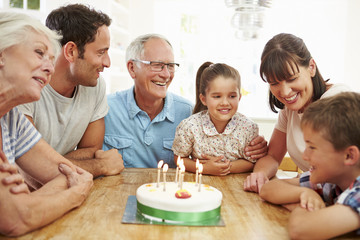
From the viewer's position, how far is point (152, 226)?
50.4 inches

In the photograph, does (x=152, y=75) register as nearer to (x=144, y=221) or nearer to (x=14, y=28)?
(x=14, y=28)

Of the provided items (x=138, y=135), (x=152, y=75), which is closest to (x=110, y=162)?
(x=138, y=135)

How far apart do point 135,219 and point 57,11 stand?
5.01 ft

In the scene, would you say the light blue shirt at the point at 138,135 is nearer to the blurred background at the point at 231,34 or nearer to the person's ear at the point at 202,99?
the person's ear at the point at 202,99

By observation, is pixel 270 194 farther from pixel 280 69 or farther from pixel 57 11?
pixel 57 11

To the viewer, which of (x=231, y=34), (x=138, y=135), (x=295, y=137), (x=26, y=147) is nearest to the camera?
(x=26, y=147)

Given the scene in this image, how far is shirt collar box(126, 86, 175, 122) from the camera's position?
2.59 m

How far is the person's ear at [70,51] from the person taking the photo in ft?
7.26

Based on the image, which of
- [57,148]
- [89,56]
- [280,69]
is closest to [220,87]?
[280,69]

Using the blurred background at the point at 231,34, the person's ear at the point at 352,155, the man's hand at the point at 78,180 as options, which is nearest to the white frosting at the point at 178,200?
the man's hand at the point at 78,180

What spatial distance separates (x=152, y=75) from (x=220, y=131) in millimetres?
667

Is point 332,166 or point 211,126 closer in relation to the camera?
point 332,166

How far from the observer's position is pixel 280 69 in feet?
5.90

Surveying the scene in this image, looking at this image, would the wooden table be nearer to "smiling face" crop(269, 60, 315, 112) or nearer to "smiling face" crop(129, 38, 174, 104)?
"smiling face" crop(269, 60, 315, 112)
